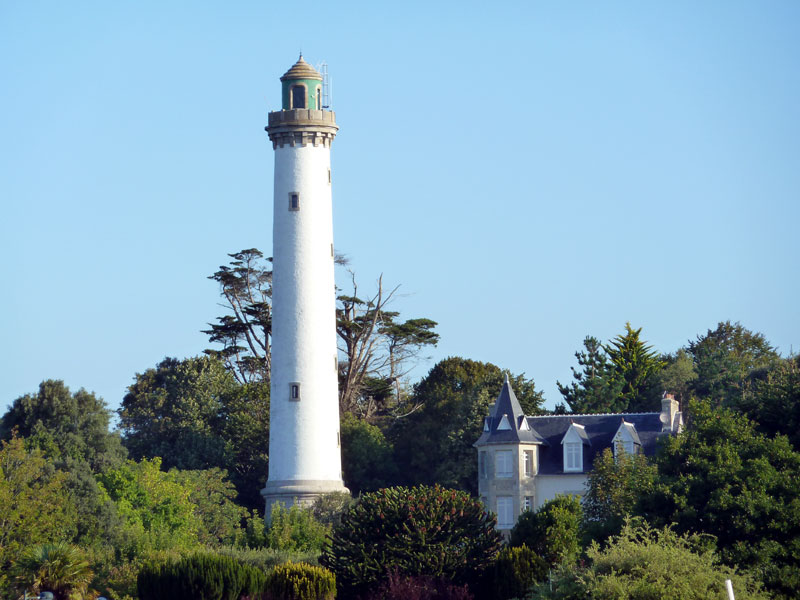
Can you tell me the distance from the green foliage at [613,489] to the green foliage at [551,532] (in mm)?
611

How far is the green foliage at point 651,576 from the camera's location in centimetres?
3825

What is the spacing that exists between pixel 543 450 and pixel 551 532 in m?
18.3

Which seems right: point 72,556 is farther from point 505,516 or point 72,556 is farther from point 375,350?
point 375,350

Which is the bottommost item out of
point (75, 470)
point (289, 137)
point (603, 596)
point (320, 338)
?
point (603, 596)

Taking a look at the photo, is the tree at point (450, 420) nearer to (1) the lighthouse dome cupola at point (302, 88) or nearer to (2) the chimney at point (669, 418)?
(2) the chimney at point (669, 418)

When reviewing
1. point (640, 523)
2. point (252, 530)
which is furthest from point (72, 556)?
point (640, 523)

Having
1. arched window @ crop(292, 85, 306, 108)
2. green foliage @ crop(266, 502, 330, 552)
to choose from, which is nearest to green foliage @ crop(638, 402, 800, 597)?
green foliage @ crop(266, 502, 330, 552)

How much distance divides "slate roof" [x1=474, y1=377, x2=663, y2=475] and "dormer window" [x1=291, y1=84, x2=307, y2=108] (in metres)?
14.2

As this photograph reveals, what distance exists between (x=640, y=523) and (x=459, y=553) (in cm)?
634

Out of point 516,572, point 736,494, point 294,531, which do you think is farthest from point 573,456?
point 736,494

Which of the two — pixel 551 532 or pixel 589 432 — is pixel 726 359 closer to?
pixel 589 432

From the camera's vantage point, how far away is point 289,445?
6162cm

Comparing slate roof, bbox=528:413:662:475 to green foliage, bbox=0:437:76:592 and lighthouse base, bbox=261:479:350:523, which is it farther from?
green foliage, bbox=0:437:76:592

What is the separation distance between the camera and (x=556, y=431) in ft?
219
